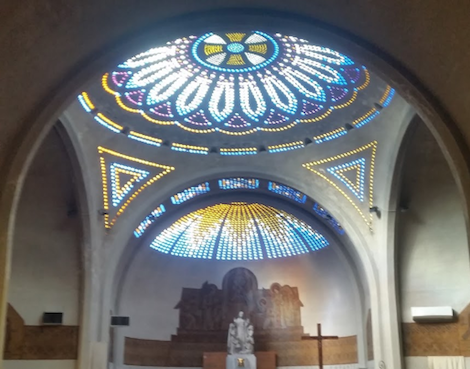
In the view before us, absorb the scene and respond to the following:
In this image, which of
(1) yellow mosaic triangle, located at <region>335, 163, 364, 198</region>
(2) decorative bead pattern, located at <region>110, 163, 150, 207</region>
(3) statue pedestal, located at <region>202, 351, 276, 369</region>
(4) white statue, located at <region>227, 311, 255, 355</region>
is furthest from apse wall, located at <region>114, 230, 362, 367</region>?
(1) yellow mosaic triangle, located at <region>335, 163, 364, 198</region>

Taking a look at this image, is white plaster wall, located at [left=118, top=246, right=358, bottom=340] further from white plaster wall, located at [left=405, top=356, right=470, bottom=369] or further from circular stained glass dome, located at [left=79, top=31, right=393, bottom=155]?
circular stained glass dome, located at [left=79, top=31, right=393, bottom=155]

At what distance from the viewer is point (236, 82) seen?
11.2 meters

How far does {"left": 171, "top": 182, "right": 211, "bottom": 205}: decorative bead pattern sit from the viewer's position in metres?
13.4

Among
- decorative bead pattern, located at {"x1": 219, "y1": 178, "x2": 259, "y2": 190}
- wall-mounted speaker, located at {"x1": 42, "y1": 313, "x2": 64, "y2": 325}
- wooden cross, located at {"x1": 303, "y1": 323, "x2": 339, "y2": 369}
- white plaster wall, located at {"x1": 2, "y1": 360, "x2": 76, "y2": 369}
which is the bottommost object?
white plaster wall, located at {"x1": 2, "y1": 360, "x2": 76, "y2": 369}

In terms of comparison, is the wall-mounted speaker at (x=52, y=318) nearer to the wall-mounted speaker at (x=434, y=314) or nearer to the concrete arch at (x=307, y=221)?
the concrete arch at (x=307, y=221)

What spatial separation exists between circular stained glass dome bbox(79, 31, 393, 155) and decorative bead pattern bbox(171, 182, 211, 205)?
1.17m

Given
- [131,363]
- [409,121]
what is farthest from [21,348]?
[409,121]

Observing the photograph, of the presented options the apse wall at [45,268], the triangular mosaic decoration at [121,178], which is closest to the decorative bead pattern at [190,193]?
the triangular mosaic decoration at [121,178]

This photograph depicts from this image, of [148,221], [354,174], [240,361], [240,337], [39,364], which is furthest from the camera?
[240,337]

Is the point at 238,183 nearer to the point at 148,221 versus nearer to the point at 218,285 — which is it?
the point at 148,221

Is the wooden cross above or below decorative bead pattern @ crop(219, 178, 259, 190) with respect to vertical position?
below

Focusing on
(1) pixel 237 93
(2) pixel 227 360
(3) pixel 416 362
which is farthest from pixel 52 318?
(3) pixel 416 362

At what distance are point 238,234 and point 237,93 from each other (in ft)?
17.4

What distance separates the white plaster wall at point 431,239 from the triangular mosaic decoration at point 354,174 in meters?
0.71
